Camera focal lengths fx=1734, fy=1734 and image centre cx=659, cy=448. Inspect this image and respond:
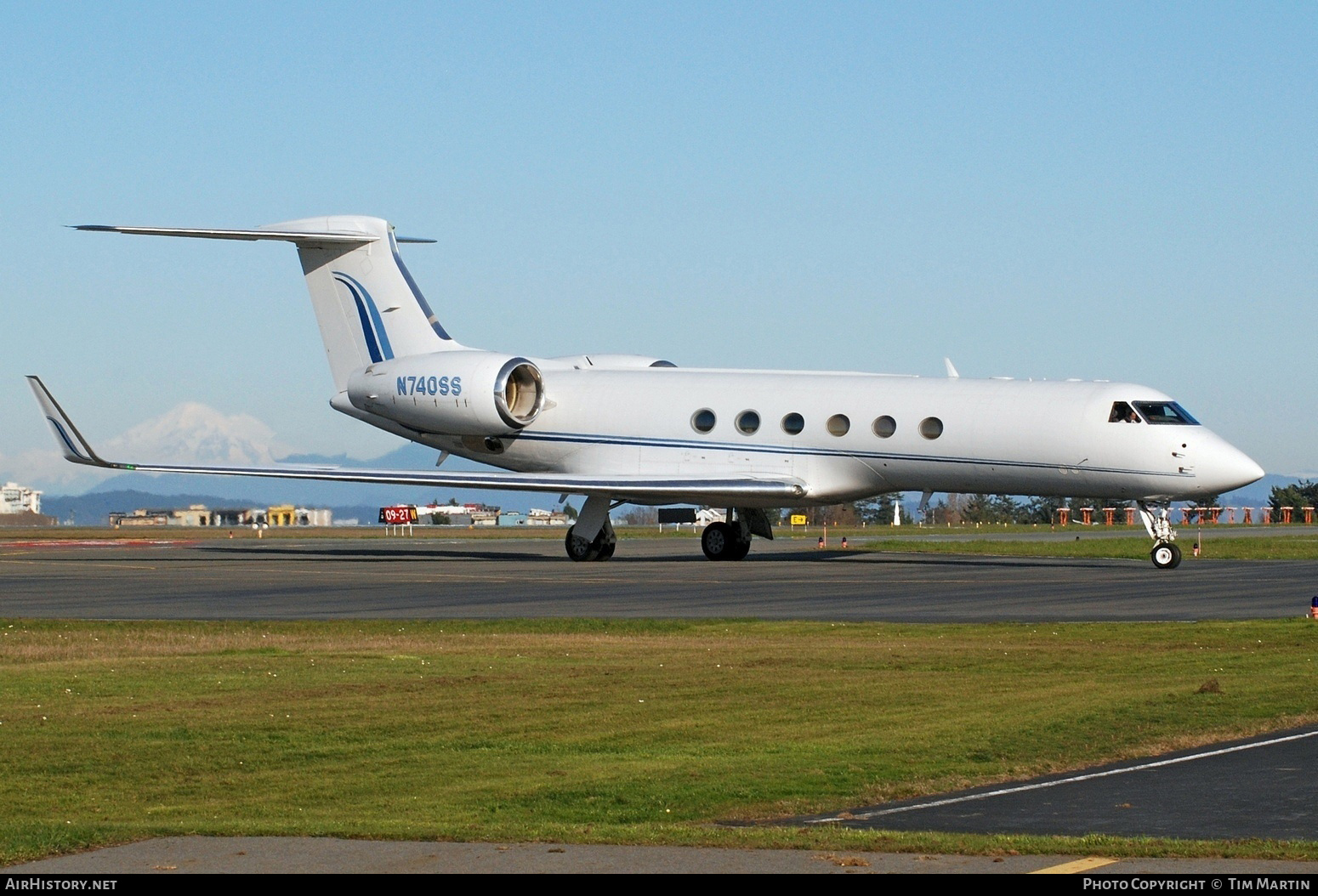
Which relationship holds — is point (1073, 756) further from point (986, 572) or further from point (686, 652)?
point (986, 572)

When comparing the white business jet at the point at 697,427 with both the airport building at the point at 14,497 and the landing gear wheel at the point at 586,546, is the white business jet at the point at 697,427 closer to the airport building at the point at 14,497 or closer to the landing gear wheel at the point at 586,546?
the landing gear wheel at the point at 586,546

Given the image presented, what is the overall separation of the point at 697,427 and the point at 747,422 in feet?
3.76

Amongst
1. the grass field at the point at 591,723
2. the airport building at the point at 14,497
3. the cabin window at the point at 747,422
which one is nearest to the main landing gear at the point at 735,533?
the cabin window at the point at 747,422

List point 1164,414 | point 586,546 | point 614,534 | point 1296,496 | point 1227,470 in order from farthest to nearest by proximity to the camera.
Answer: point 1296,496, point 614,534, point 586,546, point 1164,414, point 1227,470

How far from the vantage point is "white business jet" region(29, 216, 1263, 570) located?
31.6 m

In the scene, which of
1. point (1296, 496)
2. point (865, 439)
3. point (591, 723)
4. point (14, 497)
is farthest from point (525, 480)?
point (14, 497)

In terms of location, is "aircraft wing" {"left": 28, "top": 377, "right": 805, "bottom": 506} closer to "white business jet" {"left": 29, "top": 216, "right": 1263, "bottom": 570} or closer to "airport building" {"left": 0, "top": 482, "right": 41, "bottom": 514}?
"white business jet" {"left": 29, "top": 216, "right": 1263, "bottom": 570}

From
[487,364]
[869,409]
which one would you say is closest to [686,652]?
[869,409]

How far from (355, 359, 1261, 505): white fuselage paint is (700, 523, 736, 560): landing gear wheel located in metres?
1.91

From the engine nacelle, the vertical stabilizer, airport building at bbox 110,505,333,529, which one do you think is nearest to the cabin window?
the engine nacelle

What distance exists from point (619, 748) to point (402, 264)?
98.1 ft

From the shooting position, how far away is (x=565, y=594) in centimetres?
2536

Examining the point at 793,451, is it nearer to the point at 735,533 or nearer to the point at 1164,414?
the point at 735,533

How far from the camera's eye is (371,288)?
3950 centimetres
